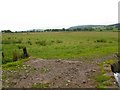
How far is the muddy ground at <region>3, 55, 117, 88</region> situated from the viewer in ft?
46.0

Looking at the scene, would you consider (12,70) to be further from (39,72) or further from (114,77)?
(114,77)

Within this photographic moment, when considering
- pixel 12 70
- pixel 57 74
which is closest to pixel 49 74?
pixel 57 74

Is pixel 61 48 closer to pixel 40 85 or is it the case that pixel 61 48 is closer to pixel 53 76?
pixel 53 76

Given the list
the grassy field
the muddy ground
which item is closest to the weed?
the muddy ground

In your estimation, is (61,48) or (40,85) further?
(61,48)

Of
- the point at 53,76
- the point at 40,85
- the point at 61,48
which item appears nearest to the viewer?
the point at 40,85

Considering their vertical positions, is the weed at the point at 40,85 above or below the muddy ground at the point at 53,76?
below

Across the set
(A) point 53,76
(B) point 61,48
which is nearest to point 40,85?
(A) point 53,76

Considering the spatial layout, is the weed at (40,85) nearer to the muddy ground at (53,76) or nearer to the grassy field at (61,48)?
the muddy ground at (53,76)

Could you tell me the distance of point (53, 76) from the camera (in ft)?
51.3

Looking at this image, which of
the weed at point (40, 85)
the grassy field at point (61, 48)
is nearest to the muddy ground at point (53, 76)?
the weed at point (40, 85)

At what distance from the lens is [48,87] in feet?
44.7

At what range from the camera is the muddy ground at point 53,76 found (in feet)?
46.0

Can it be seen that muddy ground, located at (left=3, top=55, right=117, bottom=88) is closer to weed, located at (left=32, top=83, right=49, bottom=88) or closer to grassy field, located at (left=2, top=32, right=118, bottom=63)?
weed, located at (left=32, top=83, right=49, bottom=88)
